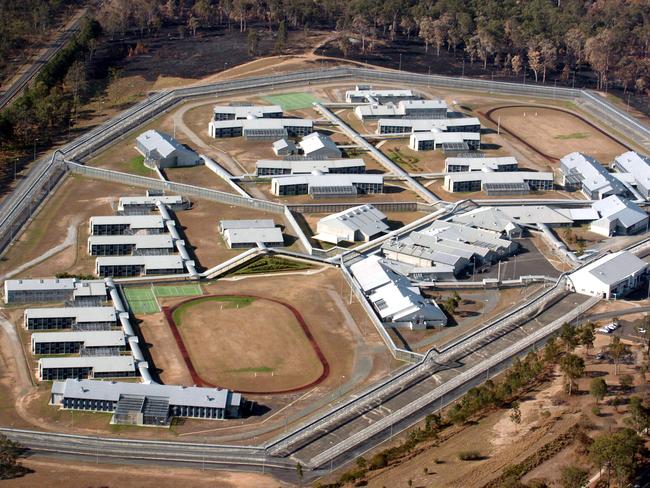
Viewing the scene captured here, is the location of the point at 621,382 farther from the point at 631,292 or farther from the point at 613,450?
the point at 631,292

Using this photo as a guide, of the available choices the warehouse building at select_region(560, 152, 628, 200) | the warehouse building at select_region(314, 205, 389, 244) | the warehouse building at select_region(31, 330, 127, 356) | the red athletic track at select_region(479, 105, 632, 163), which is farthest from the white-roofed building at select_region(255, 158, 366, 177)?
the warehouse building at select_region(31, 330, 127, 356)

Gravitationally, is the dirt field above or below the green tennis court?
below

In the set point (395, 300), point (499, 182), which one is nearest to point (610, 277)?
point (395, 300)

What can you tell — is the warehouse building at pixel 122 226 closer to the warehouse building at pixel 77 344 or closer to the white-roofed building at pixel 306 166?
the white-roofed building at pixel 306 166

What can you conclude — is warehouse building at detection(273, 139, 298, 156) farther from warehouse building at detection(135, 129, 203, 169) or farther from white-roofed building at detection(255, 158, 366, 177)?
warehouse building at detection(135, 129, 203, 169)

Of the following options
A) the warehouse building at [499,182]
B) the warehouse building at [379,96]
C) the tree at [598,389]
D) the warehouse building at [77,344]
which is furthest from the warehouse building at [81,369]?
the warehouse building at [379,96]

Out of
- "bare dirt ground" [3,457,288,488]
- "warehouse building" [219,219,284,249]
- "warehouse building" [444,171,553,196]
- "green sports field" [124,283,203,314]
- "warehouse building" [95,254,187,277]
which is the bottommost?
"bare dirt ground" [3,457,288,488]

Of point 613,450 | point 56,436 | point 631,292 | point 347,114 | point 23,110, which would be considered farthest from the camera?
point 347,114

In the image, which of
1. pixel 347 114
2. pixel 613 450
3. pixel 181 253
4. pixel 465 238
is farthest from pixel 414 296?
pixel 347 114
